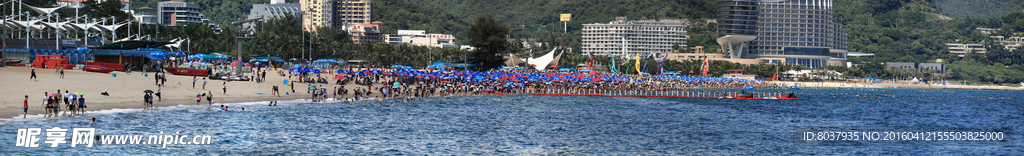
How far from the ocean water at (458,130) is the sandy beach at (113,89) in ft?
8.62

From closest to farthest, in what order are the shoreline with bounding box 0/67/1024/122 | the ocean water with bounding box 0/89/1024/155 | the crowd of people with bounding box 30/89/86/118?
the ocean water with bounding box 0/89/1024/155, the crowd of people with bounding box 30/89/86/118, the shoreline with bounding box 0/67/1024/122

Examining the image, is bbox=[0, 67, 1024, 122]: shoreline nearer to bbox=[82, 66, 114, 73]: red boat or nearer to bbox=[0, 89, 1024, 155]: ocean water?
bbox=[82, 66, 114, 73]: red boat

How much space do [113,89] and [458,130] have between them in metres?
22.9

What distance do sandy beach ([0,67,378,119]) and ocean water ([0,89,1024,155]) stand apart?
2628 mm

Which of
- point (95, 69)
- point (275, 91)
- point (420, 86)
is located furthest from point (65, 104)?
point (420, 86)

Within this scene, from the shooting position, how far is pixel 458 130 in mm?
41719

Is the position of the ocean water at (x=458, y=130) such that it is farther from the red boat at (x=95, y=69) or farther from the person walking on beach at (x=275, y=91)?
the red boat at (x=95, y=69)

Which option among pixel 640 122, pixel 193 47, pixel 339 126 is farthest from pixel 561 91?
pixel 193 47

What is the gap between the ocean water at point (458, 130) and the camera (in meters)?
33.2

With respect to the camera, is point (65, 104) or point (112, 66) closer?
point (65, 104)

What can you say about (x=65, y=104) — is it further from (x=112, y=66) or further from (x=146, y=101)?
(x=112, y=66)

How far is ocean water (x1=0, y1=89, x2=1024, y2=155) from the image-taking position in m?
33.2

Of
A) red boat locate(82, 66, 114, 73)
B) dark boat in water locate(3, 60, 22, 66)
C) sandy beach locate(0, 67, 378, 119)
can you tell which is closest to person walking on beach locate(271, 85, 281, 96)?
sandy beach locate(0, 67, 378, 119)

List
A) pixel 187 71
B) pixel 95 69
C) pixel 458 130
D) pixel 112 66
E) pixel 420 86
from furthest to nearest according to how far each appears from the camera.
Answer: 1. pixel 420 86
2. pixel 112 66
3. pixel 187 71
4. pixel 95 69
5. pixel 458 130
